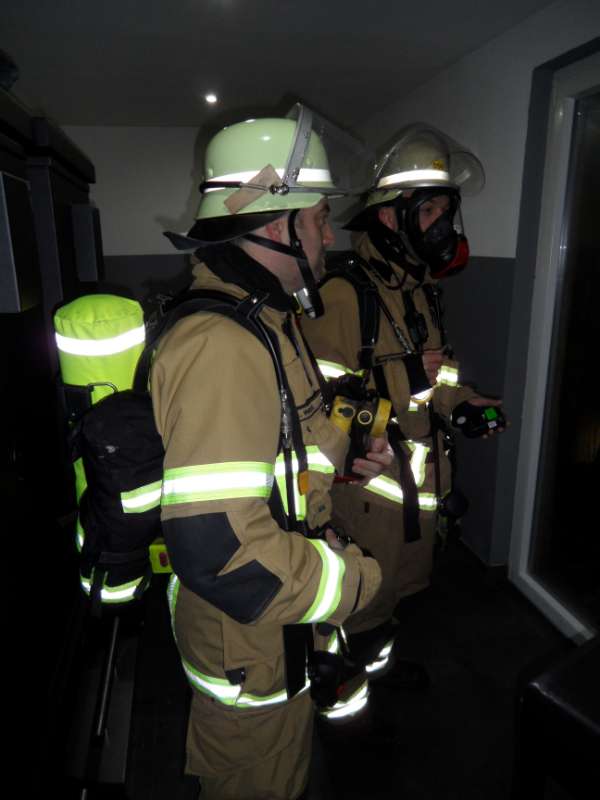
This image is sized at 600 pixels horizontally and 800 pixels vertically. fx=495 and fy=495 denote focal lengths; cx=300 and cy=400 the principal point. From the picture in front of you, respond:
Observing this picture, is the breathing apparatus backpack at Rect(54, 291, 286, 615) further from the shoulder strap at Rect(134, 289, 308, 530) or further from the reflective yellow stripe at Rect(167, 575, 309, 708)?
the reflective yellow stripe at Rect(167, 575, 309, 708)

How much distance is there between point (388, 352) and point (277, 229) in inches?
35.6

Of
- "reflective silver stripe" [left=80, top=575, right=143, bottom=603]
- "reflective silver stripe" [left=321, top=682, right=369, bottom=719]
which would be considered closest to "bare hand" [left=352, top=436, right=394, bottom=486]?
"reflective silver stripe" [left=80, top=575, right=143, bottom=603]

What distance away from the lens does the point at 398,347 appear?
205 centimetres

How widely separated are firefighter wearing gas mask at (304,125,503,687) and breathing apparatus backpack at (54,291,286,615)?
2.63 feet

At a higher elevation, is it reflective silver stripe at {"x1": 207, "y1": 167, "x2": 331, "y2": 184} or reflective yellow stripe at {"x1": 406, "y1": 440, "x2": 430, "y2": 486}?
reflective silver stripe at {"x1": 207, "y1": 167, "x2": 331, "y2": 184}

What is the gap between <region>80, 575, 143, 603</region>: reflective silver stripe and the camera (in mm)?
1369

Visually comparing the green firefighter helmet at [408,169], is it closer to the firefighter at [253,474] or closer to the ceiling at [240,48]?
the ceiling at [240,48]

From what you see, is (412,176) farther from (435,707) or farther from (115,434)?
(435,707)

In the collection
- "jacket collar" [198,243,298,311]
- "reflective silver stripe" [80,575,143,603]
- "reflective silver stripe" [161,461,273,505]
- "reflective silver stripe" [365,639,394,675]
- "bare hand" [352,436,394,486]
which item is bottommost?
"reflective silver stripe" [365,639,394,675]

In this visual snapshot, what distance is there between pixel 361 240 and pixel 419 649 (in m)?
2.03

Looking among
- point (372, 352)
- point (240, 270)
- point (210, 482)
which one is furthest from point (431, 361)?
point (210, 482)

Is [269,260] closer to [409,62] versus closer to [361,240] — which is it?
[361,240]

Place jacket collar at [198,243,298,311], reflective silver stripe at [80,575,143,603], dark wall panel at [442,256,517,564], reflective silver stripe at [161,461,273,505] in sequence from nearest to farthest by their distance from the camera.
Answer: reflective silver stripe at [161,461,273,505], jacket collar at [198,243,298,311], reflective silver stripe at [80,575,143,603], dark wall panel at [442,256,517,564]

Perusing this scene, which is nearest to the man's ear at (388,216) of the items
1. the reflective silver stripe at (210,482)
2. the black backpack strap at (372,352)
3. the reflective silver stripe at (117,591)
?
the black backpack strap at (372,352)
